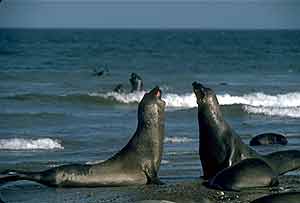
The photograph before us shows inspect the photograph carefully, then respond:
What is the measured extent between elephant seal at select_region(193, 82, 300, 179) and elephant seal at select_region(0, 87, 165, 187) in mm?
552

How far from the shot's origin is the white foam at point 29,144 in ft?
51.9

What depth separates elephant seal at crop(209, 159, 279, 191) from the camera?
1023 cm

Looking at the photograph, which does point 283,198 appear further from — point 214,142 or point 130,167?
point 214,142

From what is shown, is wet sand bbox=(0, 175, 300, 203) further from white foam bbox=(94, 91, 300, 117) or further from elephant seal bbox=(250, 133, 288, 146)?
white foam bbox=(94, 91, 300, 117)

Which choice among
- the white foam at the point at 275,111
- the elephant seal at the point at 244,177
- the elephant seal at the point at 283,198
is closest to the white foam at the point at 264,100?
the white foam at the point at 275,111

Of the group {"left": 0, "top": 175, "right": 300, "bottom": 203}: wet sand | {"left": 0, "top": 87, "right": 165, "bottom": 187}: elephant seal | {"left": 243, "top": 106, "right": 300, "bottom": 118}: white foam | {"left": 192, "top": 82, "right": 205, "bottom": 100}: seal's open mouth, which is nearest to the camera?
{"left": 0, "top": 175, "right": 300, "bottom": 203}: wet sand

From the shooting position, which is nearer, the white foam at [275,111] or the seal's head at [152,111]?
the seal's head at [152,111]

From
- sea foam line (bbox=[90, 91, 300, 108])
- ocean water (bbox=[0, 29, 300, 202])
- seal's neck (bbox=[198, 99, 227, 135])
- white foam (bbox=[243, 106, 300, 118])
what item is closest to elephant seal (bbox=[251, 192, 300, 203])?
ocean water (bbox=[0, 29, 300, 202])

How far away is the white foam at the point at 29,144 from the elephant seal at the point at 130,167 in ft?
15.5

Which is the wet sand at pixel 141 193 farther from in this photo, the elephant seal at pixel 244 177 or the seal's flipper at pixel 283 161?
the seal's flipper at pixel 283 161

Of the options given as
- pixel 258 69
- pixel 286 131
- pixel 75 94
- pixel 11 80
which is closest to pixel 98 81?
pixel 11 80

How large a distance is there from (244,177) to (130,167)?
4.41 ft

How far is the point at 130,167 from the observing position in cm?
1084

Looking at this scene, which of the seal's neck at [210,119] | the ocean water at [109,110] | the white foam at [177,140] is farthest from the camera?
the white foam at [177,140]
